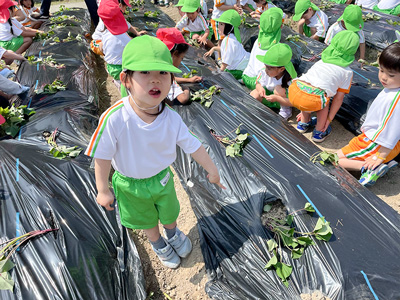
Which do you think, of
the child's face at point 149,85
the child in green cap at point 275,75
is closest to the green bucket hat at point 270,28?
the child in green cap at point 275,75

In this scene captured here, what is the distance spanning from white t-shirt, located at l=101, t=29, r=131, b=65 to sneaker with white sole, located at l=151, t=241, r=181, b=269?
275 centimetres

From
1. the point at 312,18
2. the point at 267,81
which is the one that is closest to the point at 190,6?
the point at 312,18

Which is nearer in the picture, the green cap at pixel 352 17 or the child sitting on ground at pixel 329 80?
the child sitting on ground at pixel 329 80

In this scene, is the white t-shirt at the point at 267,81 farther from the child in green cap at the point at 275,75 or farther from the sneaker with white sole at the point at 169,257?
the sneaker with white sole at the point at 169,257

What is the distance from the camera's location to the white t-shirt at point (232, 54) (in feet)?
14.5

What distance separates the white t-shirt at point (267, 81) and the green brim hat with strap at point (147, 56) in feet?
8.75

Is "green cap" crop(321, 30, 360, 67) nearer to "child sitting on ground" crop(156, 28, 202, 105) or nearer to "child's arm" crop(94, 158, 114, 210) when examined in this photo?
"child sitting on ground" crop(156, 28, 202, 105)

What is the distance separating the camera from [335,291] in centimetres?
170

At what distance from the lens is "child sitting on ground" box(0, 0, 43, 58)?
5.32m

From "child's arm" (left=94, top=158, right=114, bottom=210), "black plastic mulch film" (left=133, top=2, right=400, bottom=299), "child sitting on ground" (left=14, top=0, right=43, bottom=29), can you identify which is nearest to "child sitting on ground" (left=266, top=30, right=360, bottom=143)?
"black plastic mulch film" (left=133, top=2, right=400, bottom=299)

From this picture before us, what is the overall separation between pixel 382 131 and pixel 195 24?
4.62 meters

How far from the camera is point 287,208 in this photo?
6.97ft

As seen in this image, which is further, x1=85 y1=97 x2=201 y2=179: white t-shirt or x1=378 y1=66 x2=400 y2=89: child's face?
x1=378 y1=66 x2=400 y2=89: child's face

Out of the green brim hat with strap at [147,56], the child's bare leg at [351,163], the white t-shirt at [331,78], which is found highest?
the green brim hat with strap at [147,56]
